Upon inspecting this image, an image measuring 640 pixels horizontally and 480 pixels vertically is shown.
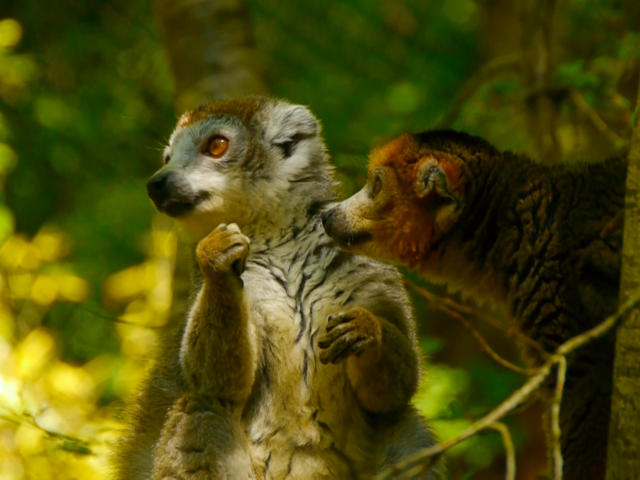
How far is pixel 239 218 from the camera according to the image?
497cm

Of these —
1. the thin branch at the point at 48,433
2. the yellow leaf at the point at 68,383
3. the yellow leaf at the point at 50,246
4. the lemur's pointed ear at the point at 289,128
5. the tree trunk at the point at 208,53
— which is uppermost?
the tree trunk at the point at 208,53

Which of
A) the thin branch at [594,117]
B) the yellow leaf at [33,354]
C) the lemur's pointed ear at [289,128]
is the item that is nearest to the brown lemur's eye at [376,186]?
the lemur's pointed ear at [289,128]

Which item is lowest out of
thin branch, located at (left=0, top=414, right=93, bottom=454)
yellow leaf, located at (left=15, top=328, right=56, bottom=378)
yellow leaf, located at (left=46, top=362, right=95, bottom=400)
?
thin branch, located at (left=0, top=414, right=93, bottom=454)

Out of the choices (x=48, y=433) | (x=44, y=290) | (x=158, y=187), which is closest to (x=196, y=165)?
(x=158, y=187)

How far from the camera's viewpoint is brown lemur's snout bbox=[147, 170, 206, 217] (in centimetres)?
477

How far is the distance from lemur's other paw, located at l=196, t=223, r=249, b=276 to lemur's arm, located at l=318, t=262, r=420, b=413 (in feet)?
1.58

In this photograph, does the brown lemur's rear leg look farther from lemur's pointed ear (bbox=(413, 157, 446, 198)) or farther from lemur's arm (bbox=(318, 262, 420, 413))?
lemur's pointed ear (bbox=(413, 157, 446, 198))

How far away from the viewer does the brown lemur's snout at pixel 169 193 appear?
4773 mm

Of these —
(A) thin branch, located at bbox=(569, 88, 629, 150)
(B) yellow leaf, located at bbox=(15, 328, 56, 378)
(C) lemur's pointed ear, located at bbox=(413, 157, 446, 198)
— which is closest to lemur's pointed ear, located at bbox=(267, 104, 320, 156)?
(C) lemur's pointed ear, located at bbox=(413, 157, 446, 198)

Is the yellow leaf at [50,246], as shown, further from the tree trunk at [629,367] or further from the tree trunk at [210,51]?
the tree trunk at [629,367]

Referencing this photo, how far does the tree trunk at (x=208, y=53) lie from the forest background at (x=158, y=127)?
3cm

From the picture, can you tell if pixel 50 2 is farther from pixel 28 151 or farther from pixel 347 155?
pixel 347 155

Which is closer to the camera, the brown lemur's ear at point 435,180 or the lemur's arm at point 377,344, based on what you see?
the lemur's arm at point 377,344

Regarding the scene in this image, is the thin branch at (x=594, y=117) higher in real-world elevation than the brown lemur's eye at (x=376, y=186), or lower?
higher
